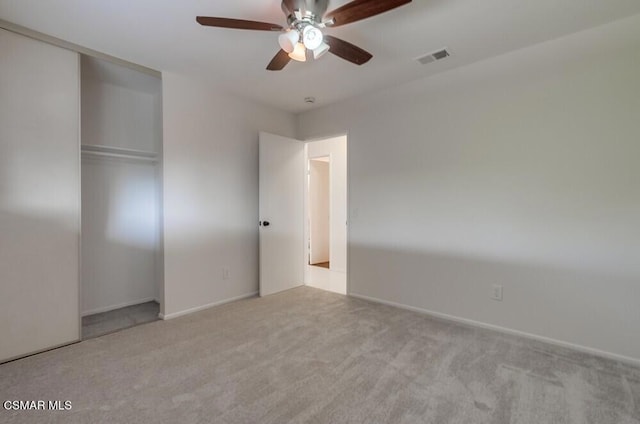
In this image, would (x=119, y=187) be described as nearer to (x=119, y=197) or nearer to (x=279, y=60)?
(x=119, y=197)

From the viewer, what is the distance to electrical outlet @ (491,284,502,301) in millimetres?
2834

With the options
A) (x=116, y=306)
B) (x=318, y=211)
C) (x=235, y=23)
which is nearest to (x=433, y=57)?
(x=235, y=23)

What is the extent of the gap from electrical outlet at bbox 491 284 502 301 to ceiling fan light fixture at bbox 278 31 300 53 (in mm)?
2676

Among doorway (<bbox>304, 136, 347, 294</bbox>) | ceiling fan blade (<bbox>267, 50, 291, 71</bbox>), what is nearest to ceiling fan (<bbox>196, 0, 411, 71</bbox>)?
ceiling fan blade (<bbox>267, 50, 291, 71</bbox>)

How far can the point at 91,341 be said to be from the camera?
2637 mm

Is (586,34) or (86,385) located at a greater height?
(586,34)

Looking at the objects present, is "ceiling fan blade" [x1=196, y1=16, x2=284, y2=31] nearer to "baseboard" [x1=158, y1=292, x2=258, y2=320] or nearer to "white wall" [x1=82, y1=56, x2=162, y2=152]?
"white wall" [x1=82, y1=56, x2=162, y2=152]

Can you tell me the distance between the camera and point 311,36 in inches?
75.0

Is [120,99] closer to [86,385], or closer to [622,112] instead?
[86,385]

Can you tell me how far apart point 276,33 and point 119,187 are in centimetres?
247

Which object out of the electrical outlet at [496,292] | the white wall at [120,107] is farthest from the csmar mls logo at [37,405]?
the electrical outlet at [496,292]

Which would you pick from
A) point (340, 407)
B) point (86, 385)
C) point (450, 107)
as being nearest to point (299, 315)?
point (340, 407)

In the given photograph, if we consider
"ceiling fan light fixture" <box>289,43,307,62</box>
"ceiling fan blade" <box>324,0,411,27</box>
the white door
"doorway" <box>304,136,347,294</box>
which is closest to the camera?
"ceiling fan blade" <box>324,0,411,27</box>

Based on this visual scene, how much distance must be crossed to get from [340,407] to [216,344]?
1.28 metres
